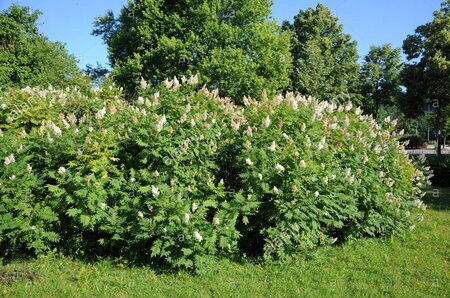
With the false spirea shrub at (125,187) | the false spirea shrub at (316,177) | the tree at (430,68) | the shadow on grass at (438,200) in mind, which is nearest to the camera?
the false spirea shrub at (125,187)

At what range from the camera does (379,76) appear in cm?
4247

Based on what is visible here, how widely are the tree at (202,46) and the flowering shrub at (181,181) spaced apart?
1624 centimetres

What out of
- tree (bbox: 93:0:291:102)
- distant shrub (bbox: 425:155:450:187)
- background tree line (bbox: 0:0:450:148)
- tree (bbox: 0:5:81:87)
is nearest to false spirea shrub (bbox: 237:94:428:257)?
distant shrub (bbox: 425:155:450:187)

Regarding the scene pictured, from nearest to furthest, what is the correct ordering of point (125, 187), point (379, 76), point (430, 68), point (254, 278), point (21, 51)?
point (254, 278) < point (125, 187) < point (430, 68) < point (21, 51) < point (379, 76)

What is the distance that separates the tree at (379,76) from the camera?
41750 mm

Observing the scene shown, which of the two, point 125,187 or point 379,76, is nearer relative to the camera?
point 125,187

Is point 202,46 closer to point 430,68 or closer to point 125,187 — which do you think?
point 430,68

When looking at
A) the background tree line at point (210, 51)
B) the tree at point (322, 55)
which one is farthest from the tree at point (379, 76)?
the background tree line at point (210, 51)

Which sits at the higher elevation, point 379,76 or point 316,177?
point 379,76

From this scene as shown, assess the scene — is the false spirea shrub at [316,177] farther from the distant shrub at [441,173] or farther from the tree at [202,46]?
the tree at [202,46]

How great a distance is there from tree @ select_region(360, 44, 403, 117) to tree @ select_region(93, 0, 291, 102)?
65.7 ft

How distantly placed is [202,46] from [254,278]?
66.0ft

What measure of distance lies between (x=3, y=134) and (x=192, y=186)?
315cm

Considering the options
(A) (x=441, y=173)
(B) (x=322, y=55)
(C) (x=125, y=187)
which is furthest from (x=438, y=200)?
(B) (x=322, y=55)
